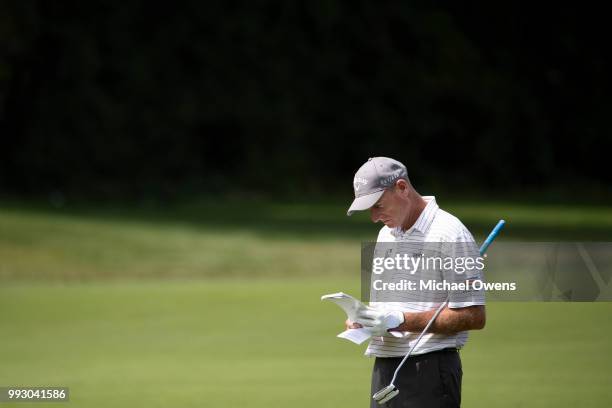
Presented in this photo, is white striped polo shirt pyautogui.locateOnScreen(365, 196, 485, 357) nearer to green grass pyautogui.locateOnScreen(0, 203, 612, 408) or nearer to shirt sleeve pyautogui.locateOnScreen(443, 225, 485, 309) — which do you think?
shirt sleeve pyautogui.locateOnScreen(443, 225, 485, 309)

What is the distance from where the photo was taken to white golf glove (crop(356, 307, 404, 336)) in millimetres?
4223

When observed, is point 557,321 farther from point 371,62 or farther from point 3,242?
point 371,62

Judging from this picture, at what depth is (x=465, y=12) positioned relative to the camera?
40.5 m

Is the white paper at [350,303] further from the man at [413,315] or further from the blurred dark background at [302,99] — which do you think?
the blurred dark background at [302,99]

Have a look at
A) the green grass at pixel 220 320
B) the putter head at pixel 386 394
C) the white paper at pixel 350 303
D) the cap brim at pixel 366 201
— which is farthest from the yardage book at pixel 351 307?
the green grass at pixel 220 320

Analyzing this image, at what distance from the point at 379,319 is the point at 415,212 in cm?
43

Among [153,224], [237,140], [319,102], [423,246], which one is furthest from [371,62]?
[423,246]

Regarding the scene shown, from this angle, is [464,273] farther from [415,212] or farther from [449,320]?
[415,212]

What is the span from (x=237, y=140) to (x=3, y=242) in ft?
56.2

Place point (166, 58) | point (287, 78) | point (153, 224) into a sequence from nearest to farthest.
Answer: point (153, 224)
point (166, 58)
point (287, 78)

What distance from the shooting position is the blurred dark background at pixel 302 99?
3259 centimetres

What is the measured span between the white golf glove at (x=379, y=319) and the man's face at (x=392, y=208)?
341 millimetres

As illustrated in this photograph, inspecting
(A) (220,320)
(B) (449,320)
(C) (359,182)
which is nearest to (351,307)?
(B) (449,320)

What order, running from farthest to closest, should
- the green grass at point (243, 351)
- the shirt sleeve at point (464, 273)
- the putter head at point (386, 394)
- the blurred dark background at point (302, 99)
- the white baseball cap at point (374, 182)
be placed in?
1. the blurred dark background at point (302, 99)
2. the green grass at point (243, 351)
3. the putter head at point (386, 394)
4. the white baseball cap at point (374, 182)
5. the shirt sleeve at point (464, 273)
